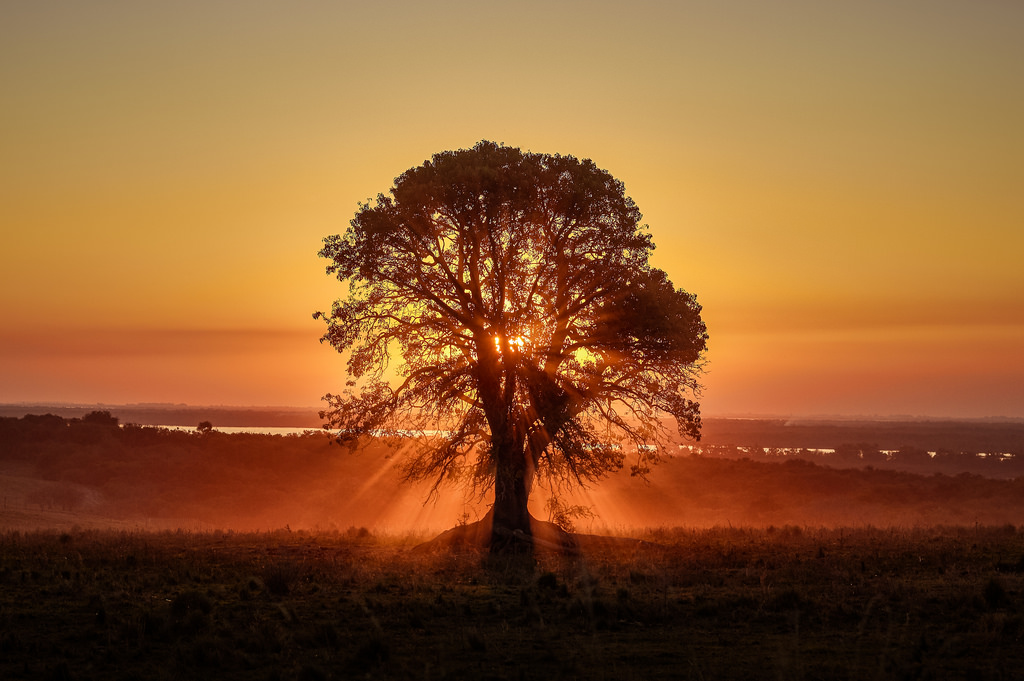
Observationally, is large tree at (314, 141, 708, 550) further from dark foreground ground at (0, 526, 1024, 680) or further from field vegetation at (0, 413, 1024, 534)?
field vegetation at (0, 413, 1024, 534)

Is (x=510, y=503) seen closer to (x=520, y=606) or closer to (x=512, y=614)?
(x=520, y=606)

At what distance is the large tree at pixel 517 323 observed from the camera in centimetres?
2461

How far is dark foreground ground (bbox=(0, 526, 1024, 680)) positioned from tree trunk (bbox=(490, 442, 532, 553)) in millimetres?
2110

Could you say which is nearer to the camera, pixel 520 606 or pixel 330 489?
pixel 520 606

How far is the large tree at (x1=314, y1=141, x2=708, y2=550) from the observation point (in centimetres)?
2461

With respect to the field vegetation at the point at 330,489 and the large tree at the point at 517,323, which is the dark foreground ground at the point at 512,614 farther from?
the field vegetation at the point at 330,489

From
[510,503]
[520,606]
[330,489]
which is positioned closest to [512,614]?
[520,606]

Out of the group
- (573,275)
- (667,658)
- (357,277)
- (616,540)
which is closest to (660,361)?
(573,275)

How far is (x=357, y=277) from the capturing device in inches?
997

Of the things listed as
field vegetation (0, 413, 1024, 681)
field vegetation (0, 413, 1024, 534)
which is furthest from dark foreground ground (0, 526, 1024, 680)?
field vegetation (0, 413, 1024, 534)

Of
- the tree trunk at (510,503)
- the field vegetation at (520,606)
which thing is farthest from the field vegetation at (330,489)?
the field vegetation at (520,606)

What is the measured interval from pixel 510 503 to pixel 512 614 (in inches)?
398

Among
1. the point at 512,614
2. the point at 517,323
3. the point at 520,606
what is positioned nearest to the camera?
the point at 512,614

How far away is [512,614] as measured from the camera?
15984 mm
